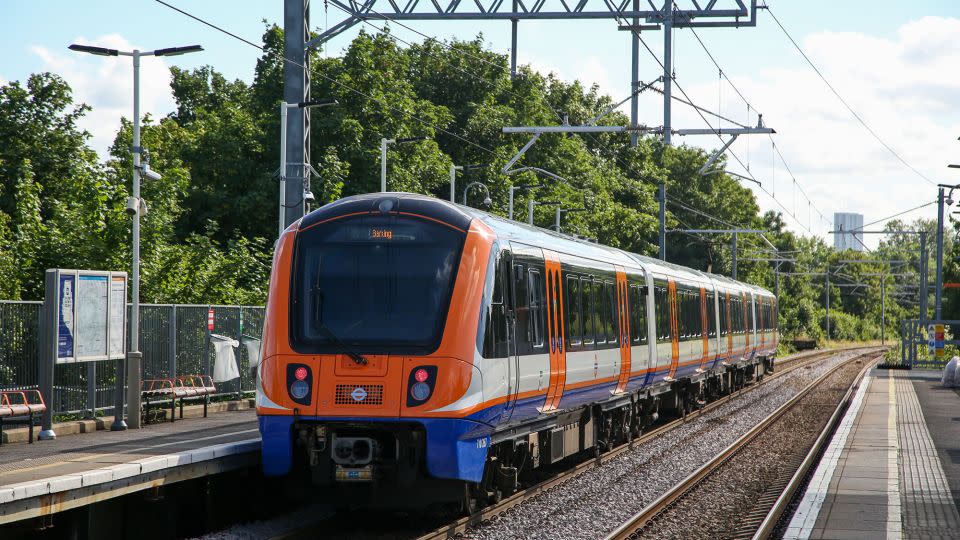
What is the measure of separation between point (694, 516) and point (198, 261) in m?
17.7

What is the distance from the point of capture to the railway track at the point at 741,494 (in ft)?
40.8

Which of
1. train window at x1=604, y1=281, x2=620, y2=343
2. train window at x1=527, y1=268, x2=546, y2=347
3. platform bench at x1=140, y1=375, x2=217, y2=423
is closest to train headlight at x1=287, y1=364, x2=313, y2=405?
train window at x1=527, y1=268, x2=546, y2=347

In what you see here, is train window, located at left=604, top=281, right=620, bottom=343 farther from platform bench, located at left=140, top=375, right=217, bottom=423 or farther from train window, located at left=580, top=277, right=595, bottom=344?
platform bench, located at left=140, top=375, right=217, bottom=423

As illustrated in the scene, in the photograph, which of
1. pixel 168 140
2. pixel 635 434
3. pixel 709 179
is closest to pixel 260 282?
pixel 635 434

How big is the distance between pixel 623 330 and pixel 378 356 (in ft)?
26.3

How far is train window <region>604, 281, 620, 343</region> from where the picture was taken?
17875mm

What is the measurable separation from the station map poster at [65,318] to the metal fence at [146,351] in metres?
0.70

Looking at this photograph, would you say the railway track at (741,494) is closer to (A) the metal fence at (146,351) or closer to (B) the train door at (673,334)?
(B) the train door at (673,334)

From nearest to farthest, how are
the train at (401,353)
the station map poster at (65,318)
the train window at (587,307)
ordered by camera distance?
the train at (401,353) → the train window at (587,307) → the station map poster at (65,318)

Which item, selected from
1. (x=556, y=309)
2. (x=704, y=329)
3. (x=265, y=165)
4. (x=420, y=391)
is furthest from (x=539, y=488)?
(x=265, y=165)

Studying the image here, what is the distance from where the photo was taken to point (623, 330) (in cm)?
1897

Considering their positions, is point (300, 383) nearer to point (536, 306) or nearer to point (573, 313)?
point (536, 306)

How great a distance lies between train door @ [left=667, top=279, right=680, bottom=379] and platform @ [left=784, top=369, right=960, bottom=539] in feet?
10.6

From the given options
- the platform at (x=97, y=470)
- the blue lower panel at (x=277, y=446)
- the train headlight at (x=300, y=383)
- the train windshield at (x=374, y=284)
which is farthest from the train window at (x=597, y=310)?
the blue lower panel at (x=277, y=446)
